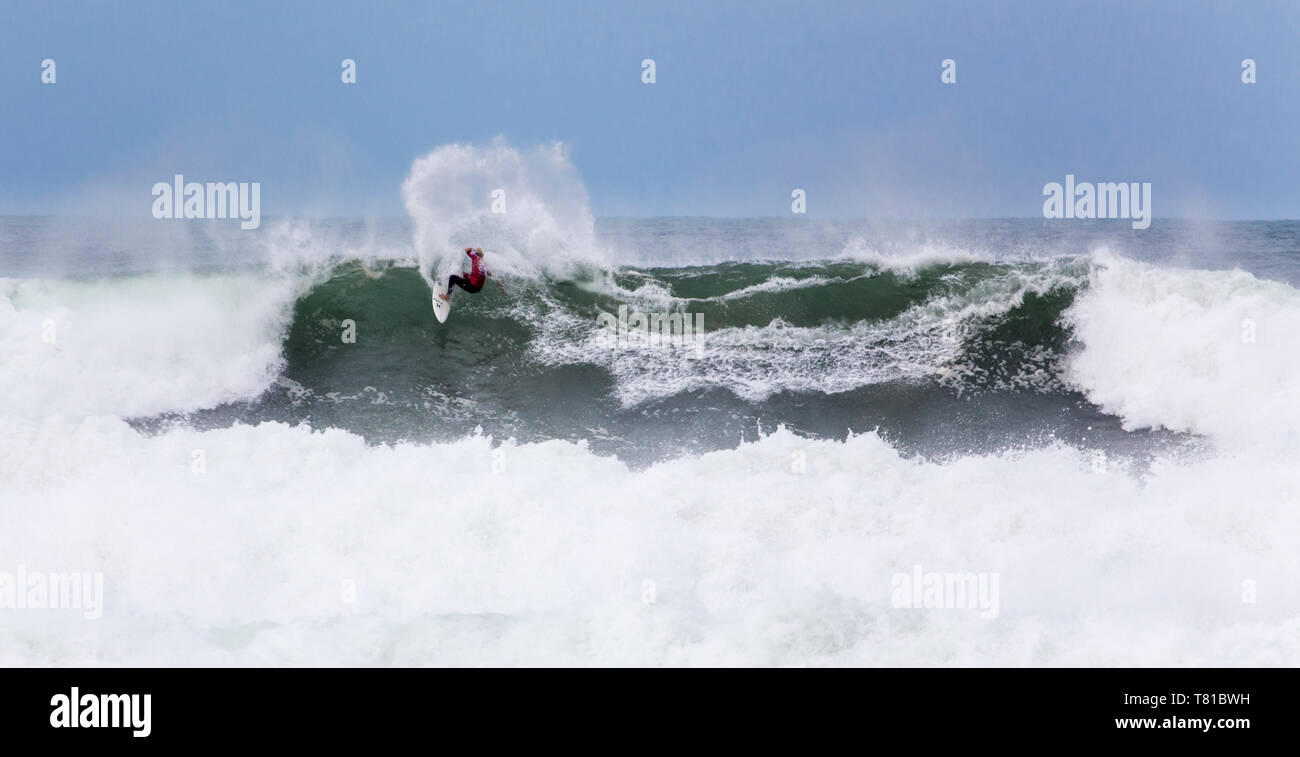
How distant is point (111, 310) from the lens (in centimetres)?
1429

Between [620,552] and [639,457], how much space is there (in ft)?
10.6

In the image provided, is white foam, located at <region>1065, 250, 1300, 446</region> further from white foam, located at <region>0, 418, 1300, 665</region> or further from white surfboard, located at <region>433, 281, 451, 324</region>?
white surfboard, located at <region>433, 281, 451, 324</region>

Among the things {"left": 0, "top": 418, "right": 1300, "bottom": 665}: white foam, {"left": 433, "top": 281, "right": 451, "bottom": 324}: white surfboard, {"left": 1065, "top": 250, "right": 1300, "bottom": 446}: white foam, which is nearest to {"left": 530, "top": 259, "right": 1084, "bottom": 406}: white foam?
{"left": 1065, "top": 250, "right": 1300, "bottom": 446}: white foam

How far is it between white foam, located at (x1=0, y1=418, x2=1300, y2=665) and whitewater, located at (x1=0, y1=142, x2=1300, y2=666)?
0.03 metres

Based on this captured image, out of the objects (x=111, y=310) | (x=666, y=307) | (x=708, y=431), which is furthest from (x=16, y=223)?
(x=708, y=431)

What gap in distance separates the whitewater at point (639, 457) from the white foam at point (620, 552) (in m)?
0.03

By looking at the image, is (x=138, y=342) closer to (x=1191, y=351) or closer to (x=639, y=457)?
(x=639, y=457)

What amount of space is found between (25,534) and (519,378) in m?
6.20

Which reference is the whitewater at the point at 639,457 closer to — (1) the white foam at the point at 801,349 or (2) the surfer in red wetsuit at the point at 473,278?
(1) the white foam at the point at 801,349
